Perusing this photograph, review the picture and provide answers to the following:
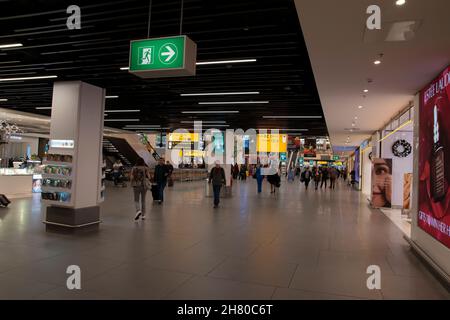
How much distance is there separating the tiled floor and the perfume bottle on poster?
3.72 ft

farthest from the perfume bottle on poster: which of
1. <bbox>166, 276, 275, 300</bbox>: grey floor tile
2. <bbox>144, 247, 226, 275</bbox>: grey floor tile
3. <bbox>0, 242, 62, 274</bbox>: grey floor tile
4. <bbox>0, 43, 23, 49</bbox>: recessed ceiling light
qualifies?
<bbox>0, 43, 23, 49</bbox>: recessed ceiling light

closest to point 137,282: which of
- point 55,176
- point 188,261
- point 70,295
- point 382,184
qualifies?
point 70,295

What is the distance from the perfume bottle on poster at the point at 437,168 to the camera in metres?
5.01

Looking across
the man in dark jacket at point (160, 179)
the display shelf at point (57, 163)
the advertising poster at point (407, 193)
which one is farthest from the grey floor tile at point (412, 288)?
the man in dark jacket at point (160, 179)

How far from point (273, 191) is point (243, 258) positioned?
41.0 ft

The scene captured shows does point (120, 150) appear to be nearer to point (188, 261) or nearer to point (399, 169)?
point (399, 169)

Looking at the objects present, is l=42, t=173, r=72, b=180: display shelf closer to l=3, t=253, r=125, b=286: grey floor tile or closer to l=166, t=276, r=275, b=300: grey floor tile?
l=3, t=253, r=125, b=286: grey floor tile

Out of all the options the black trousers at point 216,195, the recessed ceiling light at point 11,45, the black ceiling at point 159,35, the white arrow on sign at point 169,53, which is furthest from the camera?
the black trousers at point 216,195

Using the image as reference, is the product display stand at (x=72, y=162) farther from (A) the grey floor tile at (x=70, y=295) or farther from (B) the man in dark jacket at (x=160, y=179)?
(B) the man in dark jacket at (x=160, y=179)

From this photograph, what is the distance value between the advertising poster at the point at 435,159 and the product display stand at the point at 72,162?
624 centimetres

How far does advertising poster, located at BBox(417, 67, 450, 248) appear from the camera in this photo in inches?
191
